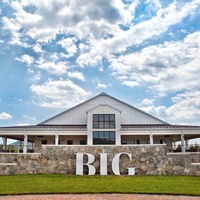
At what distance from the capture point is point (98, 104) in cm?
3566

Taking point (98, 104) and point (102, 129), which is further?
point (98, 104)

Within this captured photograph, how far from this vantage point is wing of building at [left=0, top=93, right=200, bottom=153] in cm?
2964

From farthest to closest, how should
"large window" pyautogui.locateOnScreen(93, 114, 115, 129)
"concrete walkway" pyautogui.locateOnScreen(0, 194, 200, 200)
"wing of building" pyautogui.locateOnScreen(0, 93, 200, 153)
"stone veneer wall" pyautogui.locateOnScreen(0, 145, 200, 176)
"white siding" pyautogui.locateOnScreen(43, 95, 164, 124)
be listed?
"white siding" pyautogui.locateOnScreen(43, 95, 164, 124) < "large window" pyautogui.locateOnScreen(93, 114, 115, 129) < "wing of building" pyautogui.locateOnScreen(0, 93, 200, 153) < "stone veneer wall" pyautogui.locateOnScreen(0, 145, 200, 176) < "concrete walkway" pyautogui.locateOnScreen(0, 194, 200, 200)

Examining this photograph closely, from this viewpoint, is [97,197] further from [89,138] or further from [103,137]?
[103,137]

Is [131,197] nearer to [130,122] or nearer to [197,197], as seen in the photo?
[197,197]

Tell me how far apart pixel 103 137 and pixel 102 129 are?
916mm

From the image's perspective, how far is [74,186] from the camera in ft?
42.2

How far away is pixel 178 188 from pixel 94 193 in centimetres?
402

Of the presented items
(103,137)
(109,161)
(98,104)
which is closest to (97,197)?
(109,161)

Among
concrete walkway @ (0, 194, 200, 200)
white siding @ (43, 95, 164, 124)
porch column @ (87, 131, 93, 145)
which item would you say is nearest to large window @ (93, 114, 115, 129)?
porch column @ (87, 131, 93, 145)

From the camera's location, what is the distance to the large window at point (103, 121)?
30.5 m

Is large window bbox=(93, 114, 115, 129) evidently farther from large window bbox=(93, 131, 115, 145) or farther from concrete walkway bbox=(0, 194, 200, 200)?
concrete walkway bbox=(0, 194, 200, 200)

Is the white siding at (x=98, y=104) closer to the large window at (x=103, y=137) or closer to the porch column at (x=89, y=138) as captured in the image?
the large window at (x=103, y=137)

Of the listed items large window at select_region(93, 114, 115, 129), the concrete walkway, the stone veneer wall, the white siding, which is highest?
the white siding
